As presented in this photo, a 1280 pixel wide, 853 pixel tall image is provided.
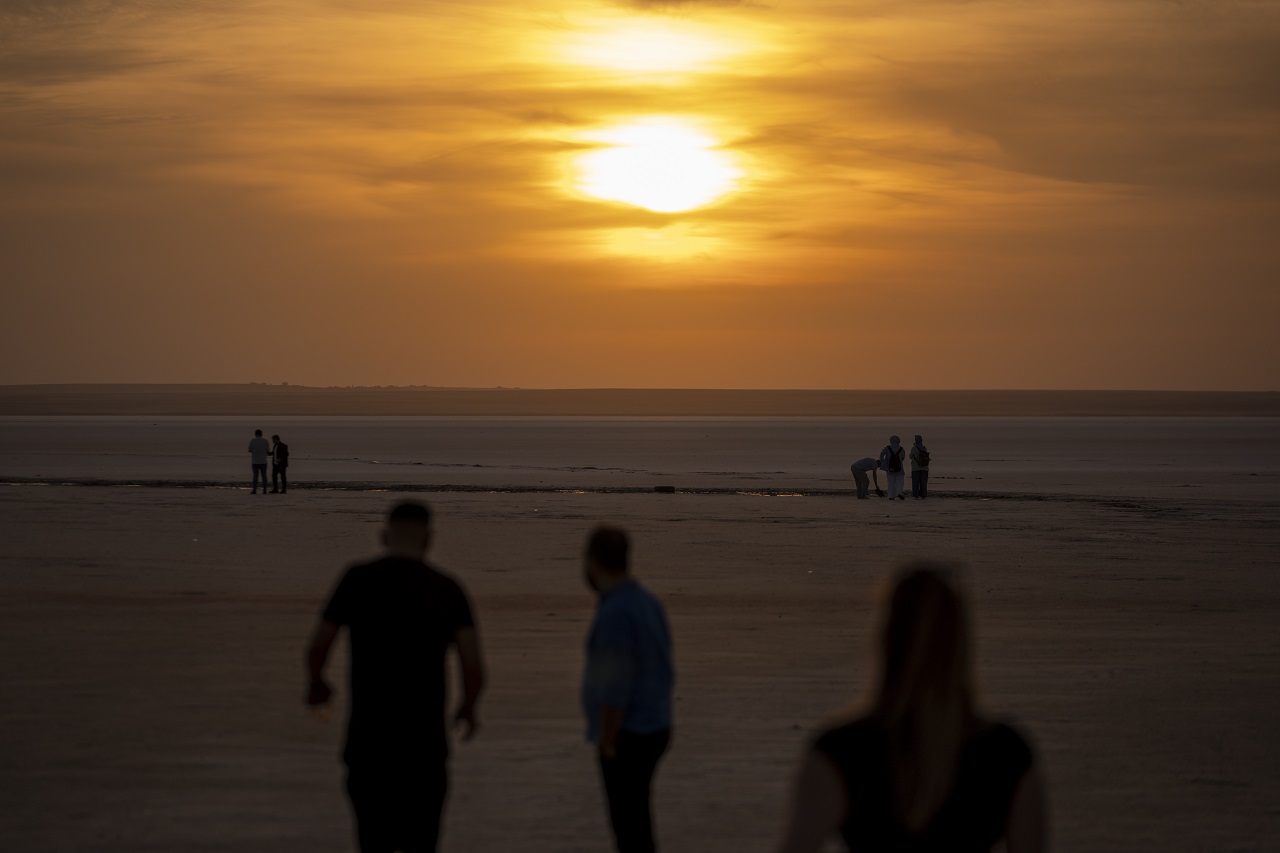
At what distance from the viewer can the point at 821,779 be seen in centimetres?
340

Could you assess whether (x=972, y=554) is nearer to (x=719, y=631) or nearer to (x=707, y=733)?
(x=719, y=631)

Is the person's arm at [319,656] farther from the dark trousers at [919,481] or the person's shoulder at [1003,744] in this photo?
the dark trousers at [919,481]

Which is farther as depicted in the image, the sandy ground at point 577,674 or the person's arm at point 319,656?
the sandy ground at point 577,674

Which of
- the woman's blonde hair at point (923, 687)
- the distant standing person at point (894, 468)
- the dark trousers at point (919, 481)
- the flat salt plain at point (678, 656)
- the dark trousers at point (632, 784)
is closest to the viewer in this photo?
the woman's blonde hair at point (923, 687)

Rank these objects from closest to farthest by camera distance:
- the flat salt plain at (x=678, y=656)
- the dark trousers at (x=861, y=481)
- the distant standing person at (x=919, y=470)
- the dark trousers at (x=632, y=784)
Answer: the dark trousers at (x=632, y=784)
the flat salt plain at (x=678, y=656)
the distant standing person at (x=919, y=470)
the dark trousers at (x=861, y=481)

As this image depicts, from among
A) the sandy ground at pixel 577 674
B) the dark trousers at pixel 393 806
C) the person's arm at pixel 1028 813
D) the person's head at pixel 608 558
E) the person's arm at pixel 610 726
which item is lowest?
the sandy ground at pixel 577 674

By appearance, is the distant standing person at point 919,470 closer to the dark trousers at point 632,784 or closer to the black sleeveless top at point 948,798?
the dark trousers at point 632,784

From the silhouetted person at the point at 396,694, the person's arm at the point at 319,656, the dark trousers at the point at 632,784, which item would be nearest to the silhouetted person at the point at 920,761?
the dark trousers at the point at 632,784

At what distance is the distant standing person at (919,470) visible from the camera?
126 ft

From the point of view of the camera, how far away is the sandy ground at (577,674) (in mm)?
8516

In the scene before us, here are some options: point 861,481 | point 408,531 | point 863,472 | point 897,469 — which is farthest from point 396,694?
point 863,472

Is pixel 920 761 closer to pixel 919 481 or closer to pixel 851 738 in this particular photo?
pixel 851 738

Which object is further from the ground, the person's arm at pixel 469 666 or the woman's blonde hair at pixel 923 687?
the woman's blonde hair at pixel 923 687

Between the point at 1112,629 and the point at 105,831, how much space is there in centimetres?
Result: 1130
